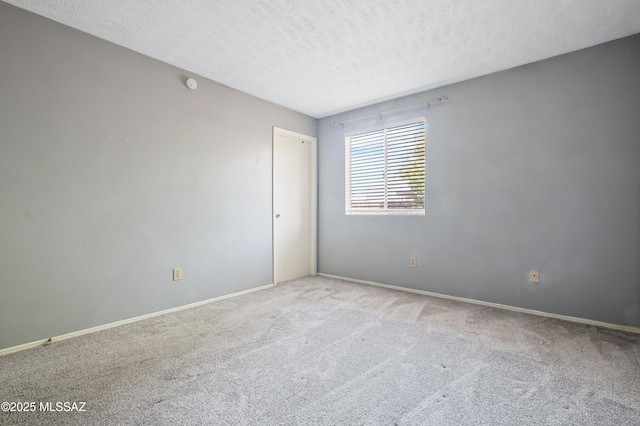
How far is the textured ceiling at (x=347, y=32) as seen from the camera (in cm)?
210

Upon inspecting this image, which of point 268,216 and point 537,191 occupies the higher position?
point 537,191

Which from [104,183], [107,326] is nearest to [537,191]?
[104,183]

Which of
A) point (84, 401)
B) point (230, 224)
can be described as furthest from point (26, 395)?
point (230, 224)

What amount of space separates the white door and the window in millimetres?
649

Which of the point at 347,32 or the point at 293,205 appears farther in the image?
the point at 293,205

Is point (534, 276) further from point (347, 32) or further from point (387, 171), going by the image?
point (347, 32)

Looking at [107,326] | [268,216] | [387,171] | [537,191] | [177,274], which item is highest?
[387,171]

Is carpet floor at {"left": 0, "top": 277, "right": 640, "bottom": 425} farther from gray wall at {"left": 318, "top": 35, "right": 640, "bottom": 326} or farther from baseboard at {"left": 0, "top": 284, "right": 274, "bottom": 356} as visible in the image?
gray wall at {"left": 318, "top": 35, "right": 640, "bottom": 326}

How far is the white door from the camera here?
13.4 feet

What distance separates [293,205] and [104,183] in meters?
2.35

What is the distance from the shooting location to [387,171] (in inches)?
154

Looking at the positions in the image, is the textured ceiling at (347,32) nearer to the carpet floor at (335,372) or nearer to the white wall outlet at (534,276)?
the white wall outlet at (534,276)

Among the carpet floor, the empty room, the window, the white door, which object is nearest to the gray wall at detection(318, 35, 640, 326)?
the empty room

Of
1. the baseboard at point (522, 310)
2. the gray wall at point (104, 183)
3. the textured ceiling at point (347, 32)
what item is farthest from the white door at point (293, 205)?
the textured ceiling at point (347, 32)
